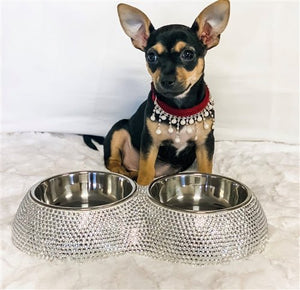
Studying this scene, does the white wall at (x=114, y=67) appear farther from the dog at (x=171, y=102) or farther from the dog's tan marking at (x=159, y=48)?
the dog's tan marking at (x=159, y=48)

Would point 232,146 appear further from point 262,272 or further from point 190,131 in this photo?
point 262,272

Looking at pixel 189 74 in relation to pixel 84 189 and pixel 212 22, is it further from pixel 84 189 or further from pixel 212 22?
pixel 84 189

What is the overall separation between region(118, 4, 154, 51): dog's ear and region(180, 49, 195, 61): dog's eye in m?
0.15

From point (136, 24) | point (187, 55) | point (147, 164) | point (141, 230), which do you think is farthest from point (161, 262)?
point (136, 24)

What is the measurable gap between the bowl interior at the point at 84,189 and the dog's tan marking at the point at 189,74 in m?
0.31

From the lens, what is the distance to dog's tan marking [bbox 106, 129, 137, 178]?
1732mm

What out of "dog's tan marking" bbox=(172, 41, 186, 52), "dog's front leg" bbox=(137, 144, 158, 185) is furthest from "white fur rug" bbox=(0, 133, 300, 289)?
"dog's tan marking" bbox=(172, 41, 186, 52)

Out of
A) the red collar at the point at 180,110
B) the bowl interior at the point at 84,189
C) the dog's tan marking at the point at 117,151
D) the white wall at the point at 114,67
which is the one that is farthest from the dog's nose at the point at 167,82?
the white wall at the point at 114,67

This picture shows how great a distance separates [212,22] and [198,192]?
0.48 metres

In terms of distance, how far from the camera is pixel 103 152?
190 cm

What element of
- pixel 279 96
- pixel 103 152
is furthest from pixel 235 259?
pixel 279 96

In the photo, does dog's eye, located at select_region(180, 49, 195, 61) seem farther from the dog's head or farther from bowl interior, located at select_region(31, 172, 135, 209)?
bowl interior, located at select_region(31, 172, 135, 209)

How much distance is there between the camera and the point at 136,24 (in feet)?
4.82

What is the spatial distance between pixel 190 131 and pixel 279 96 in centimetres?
67
